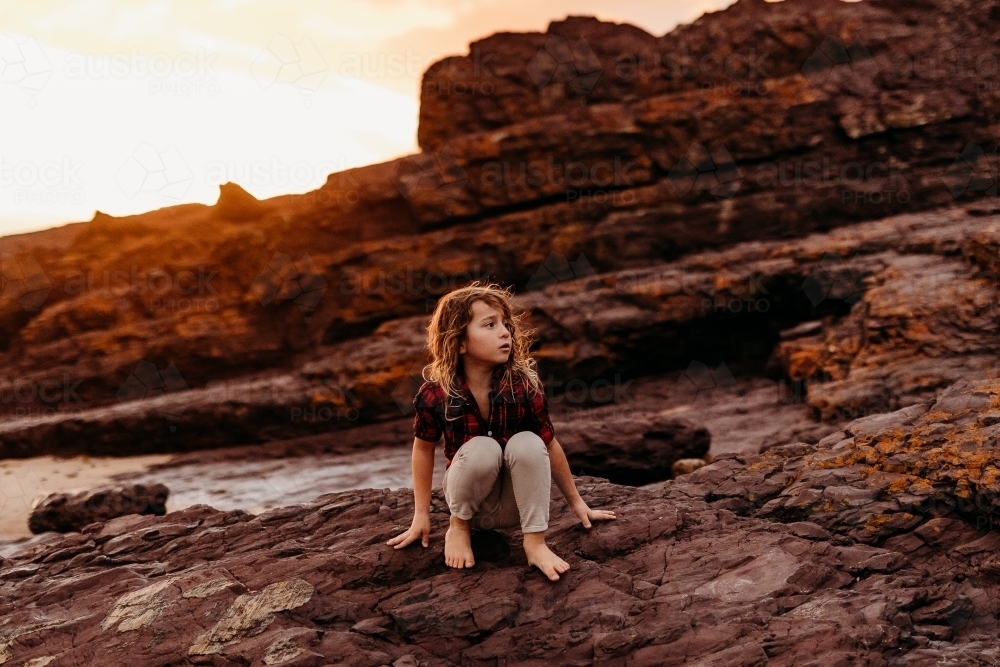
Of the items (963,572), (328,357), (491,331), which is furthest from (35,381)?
(963,572)

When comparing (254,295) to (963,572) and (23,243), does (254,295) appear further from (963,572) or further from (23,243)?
(963,572)

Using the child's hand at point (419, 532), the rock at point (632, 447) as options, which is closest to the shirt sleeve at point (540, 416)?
the child's hand at point (419, 532)

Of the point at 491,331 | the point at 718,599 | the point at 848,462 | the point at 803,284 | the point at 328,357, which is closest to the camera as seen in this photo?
the point at 718,599

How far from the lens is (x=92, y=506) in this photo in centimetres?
916

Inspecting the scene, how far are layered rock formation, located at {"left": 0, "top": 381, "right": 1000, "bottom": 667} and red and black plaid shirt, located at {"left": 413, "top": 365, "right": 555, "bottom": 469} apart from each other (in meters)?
0.56

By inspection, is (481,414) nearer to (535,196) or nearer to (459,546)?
(459,546)

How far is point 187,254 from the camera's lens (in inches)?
720

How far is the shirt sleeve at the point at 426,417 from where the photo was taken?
3828 mm

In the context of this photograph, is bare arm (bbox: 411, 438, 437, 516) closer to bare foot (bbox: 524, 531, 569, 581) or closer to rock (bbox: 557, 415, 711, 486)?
bare foot (bbox: 524, 531, 569, 581)

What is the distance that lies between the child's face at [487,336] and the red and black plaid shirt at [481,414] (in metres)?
0.13

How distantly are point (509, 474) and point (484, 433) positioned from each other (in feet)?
0.82

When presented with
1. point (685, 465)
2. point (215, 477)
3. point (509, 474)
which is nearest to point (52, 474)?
point (215, 477)

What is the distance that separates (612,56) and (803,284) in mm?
6857

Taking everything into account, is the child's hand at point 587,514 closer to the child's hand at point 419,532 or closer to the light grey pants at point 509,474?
the light grey pants at point 509,474
